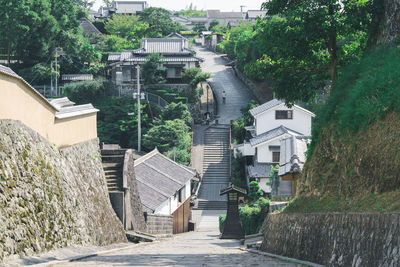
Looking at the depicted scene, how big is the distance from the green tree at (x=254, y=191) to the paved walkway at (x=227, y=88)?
52.8 ft

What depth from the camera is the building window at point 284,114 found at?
164 ft

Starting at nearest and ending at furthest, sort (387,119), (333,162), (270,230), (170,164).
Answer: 1. (387,119)
2. (333,162)
3. (270,230)
4. (170,164)

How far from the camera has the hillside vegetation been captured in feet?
35.4

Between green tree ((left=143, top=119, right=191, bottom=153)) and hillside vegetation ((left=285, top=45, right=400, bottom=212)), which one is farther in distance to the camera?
green tree ((left=143, top=119, right=191, bottom=153))

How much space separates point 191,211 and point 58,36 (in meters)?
30.8

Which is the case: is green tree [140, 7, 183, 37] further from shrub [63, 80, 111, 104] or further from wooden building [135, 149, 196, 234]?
wooden building [135, 149, 196, 234]

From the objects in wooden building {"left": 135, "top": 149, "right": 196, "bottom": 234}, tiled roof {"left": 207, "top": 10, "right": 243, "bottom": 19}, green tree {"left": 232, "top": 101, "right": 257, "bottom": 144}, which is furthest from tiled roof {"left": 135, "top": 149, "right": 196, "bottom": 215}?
tiled roof {"left": 207, "top": 10, "right": 243, "bottom": 19}

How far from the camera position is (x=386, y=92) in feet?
38.3

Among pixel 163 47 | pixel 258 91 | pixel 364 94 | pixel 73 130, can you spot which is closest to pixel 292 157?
pixel 73 130

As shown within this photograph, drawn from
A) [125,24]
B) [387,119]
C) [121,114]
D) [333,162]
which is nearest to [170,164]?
[121,114]

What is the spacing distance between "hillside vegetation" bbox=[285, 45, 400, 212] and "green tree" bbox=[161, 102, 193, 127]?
41.3 m

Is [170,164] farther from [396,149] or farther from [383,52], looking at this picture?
[396,149]

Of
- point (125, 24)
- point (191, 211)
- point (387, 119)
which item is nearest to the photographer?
point (387, 119)

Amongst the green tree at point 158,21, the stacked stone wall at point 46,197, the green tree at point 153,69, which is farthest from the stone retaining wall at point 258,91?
the stacked stone wall at point 46,197
